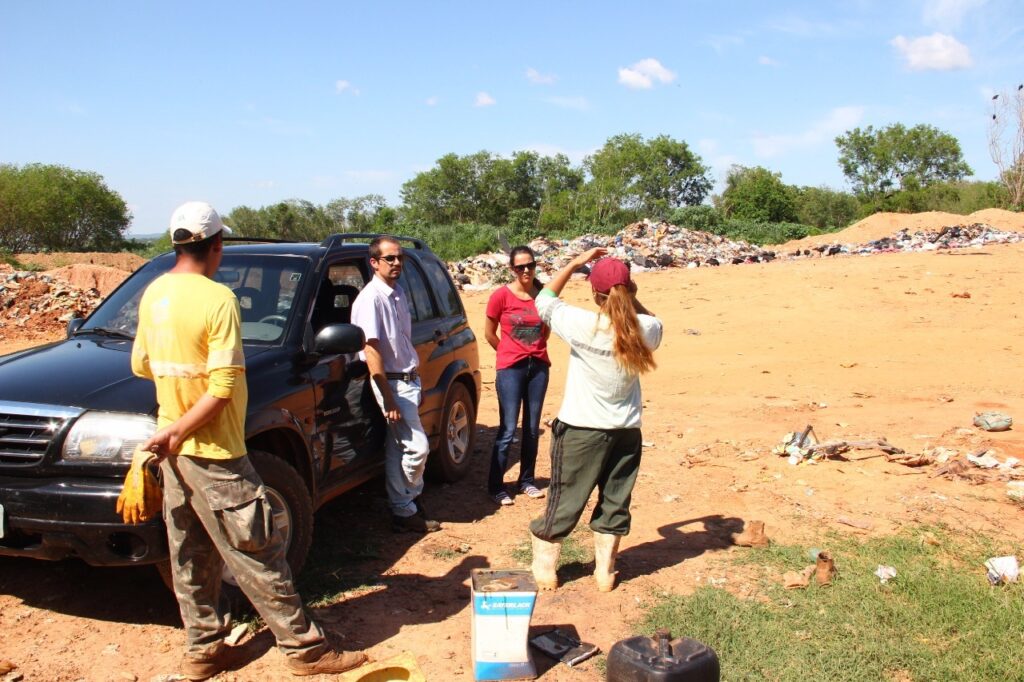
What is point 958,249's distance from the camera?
25.0m

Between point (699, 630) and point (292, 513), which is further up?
point (292, 513)

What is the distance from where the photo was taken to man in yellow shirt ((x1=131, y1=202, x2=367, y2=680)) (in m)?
3.36

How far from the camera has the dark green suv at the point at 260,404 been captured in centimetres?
385

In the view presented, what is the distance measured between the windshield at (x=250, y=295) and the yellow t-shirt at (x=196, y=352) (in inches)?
57.3

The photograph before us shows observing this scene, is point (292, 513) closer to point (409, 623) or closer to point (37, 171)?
point (409, 623)

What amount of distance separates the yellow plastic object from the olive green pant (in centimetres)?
118

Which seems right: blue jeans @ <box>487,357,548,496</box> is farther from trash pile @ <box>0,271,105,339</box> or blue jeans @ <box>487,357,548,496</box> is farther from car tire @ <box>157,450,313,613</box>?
trash pile @ <box>0,271,105,339</box>

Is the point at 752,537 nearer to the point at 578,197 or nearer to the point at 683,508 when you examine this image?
the point at 683,508

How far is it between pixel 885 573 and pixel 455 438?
3376 mm

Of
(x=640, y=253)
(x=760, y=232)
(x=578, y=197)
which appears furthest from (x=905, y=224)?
(x=578, y=197)

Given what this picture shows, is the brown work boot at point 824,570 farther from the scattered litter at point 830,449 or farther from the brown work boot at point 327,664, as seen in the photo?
the brown work boot at point 327,664

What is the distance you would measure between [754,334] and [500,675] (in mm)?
12196

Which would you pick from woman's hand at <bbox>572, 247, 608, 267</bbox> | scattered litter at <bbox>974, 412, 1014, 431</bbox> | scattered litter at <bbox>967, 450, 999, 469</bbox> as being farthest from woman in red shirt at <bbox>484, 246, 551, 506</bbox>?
scattered litter at <bbox>974, 412, 1014, 431</bbox>

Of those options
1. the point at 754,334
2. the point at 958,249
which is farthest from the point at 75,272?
the point at 958,249
